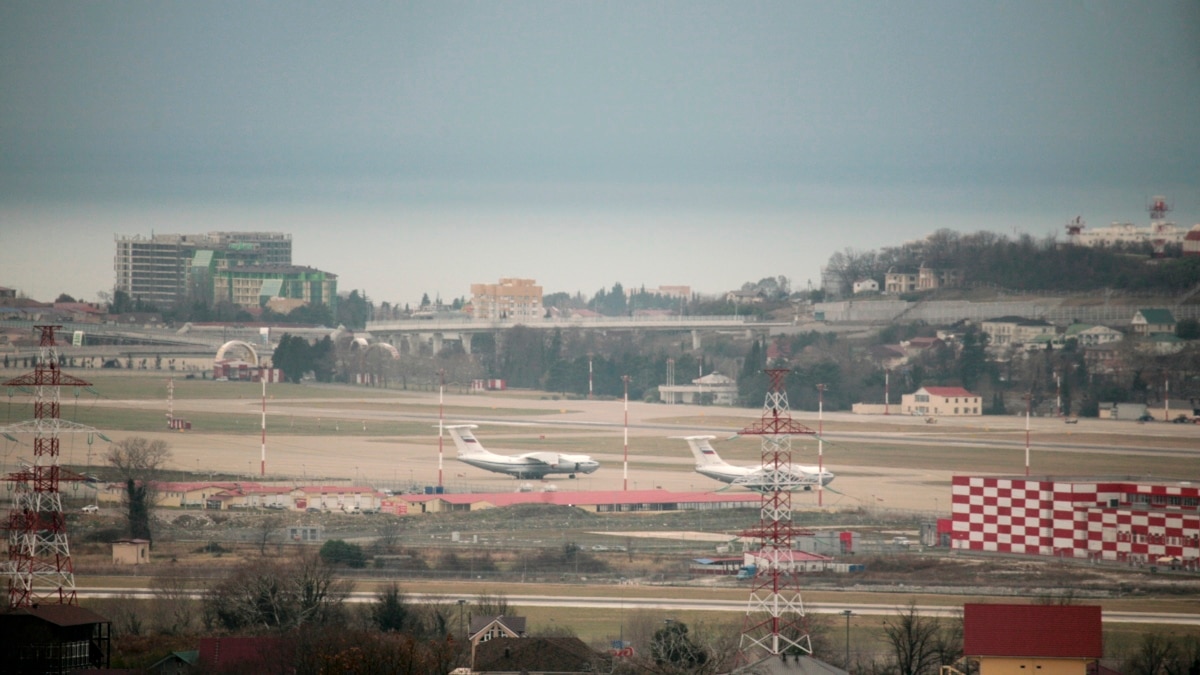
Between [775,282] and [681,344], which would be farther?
[775,282]

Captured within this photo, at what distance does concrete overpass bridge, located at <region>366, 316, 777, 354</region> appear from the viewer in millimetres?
117000

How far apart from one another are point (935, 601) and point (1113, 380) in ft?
182

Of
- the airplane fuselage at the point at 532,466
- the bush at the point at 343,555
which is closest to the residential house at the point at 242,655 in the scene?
the bush at the point at 343,555

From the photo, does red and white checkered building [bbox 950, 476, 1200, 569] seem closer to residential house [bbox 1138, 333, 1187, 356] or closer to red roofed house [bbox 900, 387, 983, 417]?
red roofed house [bbox 900, 387, 983, 417]

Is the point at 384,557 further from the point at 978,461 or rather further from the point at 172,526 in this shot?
the point at 978,461

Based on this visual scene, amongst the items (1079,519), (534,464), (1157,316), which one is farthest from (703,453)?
(1157,316)

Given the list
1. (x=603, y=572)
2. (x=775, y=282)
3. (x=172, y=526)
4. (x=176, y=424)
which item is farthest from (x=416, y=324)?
(x=603, y=572)

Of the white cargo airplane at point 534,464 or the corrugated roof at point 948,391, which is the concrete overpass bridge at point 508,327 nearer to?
the corrugated roof at point 948,391

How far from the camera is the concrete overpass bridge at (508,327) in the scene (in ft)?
384

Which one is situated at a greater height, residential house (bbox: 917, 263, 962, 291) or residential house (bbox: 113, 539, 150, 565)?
residential house (bbox: 917, 263, 962, 291)

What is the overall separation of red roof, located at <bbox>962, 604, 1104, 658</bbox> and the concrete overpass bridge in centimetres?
8825

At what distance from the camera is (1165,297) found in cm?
10775

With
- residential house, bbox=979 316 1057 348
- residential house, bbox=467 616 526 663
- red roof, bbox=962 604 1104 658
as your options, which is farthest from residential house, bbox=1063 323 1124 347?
red roof, bbox=962 604 1104 658

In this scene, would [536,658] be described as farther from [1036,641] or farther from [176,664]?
[1036,641]
